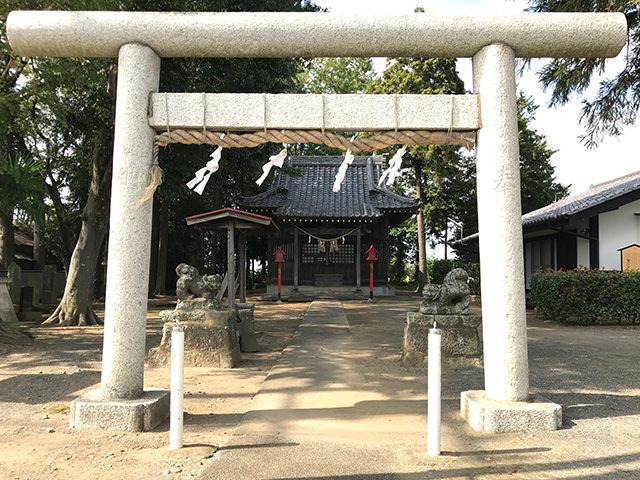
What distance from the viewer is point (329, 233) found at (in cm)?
2194

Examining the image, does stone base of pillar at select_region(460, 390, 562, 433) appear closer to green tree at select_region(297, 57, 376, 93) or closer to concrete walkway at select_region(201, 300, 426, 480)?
concrete walkway at select_region(201, 300, 426, 480)

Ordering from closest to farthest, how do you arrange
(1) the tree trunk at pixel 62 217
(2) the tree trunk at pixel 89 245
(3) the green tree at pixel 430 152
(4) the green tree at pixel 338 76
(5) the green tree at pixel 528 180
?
(2) the tree trunk at pixel 89 245 → (1) the tree trunk at pixel 62 217 → (3) the green tree at pixel 430 152 → (5) the green tree at pixel 528 180 → (4) the green tree at pixel 338 76

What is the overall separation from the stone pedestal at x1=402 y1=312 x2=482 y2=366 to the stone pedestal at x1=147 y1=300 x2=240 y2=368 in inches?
106

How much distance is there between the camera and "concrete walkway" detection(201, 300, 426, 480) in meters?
3.53

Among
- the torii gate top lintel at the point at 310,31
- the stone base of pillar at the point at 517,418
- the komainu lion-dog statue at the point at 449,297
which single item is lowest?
the stone base of pillar at the point at 517,418

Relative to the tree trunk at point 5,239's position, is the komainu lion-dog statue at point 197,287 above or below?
below

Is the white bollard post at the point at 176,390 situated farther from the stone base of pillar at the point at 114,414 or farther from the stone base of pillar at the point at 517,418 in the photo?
the stone base of pillar at the point at 517,418

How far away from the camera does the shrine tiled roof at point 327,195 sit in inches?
841

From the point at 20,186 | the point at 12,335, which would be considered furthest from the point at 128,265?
the point at 12,335

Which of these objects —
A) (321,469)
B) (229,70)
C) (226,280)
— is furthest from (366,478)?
(229,70)

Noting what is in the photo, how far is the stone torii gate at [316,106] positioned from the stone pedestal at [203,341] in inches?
112

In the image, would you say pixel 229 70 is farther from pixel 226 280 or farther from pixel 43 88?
pixel 226 280

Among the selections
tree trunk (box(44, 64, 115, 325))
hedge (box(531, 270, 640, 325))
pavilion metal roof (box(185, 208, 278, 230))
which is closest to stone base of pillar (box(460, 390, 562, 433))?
pavilion metal roof (box(185, 208, 278, 230))

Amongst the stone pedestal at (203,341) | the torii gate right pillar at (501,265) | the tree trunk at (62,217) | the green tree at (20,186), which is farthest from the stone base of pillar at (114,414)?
the tree trunk at (62,217)
